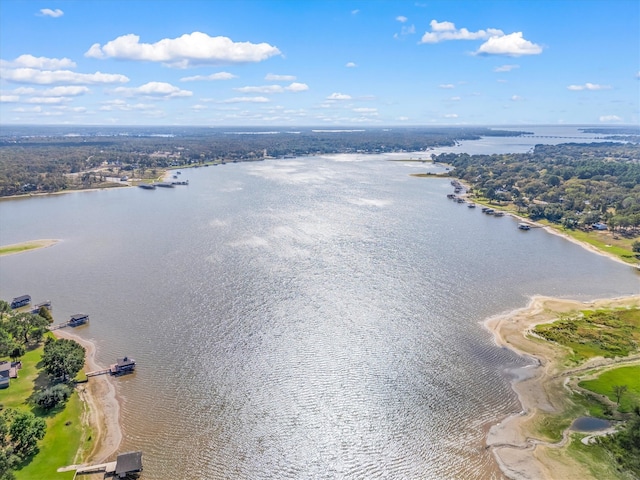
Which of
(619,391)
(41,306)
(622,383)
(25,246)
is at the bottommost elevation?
(622,383)

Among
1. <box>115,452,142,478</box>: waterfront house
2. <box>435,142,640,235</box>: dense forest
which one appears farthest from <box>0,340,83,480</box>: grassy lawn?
<box>435,142,640,235</box>: dense forest

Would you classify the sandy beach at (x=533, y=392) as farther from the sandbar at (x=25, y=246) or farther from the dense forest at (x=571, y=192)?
the sandbar at (x=25, y=246)

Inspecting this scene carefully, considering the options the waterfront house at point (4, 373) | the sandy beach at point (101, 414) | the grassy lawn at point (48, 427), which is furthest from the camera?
the waterfront house at point (4, 373)

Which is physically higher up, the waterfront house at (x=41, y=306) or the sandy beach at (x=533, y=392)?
the waterfront house at (x=41, y=306)

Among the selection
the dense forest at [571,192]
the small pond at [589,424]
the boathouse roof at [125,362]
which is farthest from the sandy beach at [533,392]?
the dense forest at [571,192]

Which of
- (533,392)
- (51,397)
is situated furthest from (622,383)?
(51,397)

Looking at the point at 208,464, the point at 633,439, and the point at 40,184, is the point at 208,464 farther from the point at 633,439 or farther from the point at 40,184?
the point at 40,184

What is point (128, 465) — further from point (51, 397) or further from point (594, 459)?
point (594, 459)
